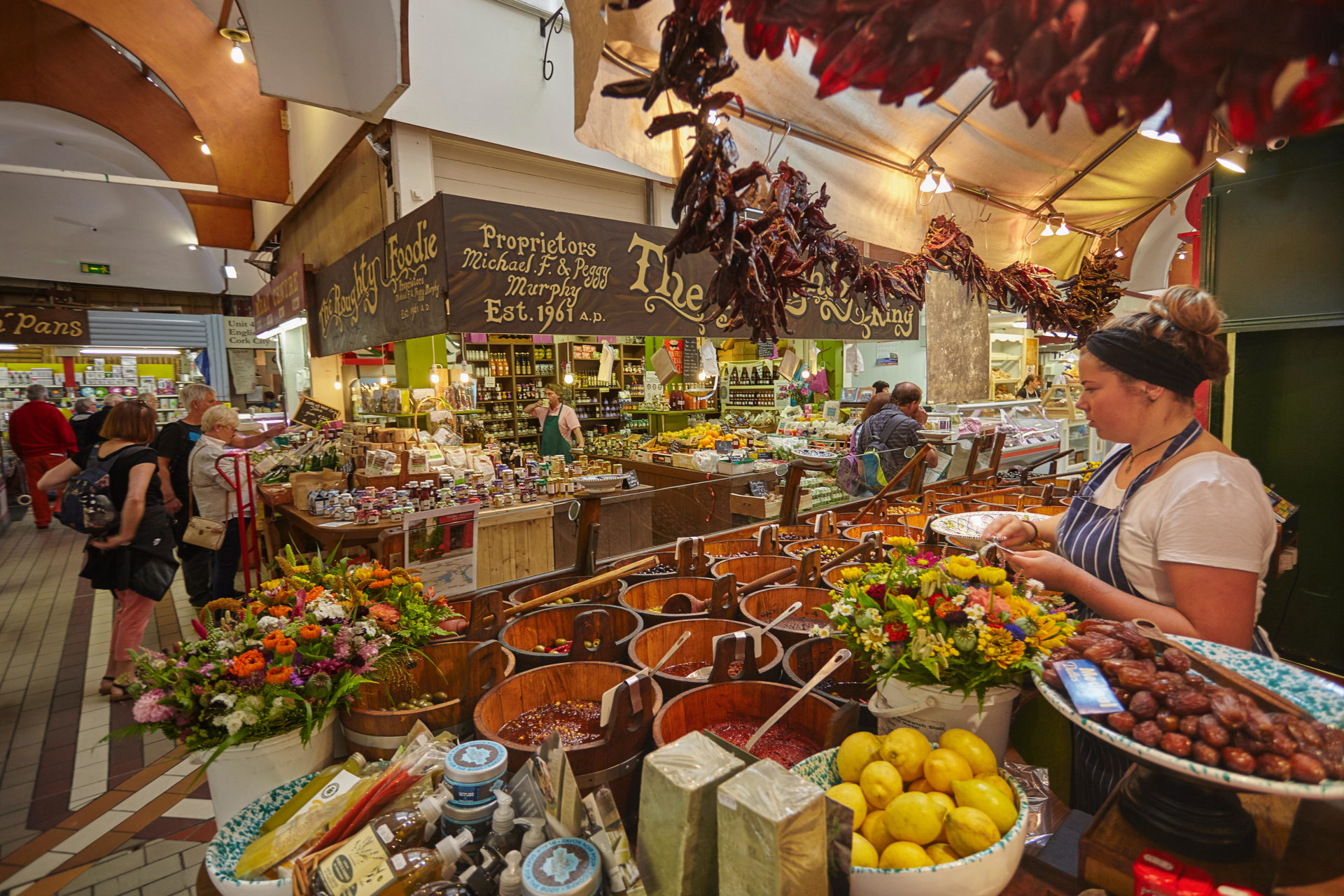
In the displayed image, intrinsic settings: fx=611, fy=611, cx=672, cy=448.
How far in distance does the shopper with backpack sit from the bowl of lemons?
13.9ft

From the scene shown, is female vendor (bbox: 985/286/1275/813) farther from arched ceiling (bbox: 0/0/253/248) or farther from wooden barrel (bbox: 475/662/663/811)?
arched ceiling (bbox: 0/0/253/248)

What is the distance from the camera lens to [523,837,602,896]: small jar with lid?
3.07ft

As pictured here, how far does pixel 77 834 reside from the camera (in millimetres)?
2580

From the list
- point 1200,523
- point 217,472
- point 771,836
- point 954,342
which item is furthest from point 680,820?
point 954,342

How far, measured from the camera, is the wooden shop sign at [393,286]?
9.95 feet

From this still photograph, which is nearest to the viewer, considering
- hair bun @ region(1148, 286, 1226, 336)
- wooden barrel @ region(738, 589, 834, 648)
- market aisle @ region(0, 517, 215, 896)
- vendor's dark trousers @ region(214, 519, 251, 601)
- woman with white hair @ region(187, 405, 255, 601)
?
hair bun @ region(1148, 286, 1226, 336)

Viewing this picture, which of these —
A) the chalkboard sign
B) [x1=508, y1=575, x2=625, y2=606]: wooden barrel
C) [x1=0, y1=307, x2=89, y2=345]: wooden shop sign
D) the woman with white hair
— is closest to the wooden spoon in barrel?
[x1=508, y1=575, x2=625, y2=606]: wooden barrel

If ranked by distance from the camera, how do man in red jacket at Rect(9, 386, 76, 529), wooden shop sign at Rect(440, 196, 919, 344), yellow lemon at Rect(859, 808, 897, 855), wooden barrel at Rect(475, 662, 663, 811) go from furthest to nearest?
1. man in red jacket at Rect(9, 386, 76, 529)
2. wooden shop sign at Rect(440, 196, 919, 344)
3. wooden barrel at Rect(475, 662, 663, 811)
4. yellow lemon at Rect(859, 808, 897, 855)

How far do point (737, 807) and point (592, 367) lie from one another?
36.3ft

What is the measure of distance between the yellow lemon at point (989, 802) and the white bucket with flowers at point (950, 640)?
20 cm

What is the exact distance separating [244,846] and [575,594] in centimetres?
126

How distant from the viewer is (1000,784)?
1067mm

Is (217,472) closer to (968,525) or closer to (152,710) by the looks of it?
(152,710)

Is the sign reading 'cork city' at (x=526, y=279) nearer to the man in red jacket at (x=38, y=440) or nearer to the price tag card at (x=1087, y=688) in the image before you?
the price tag card at (x=1087, y=688)
